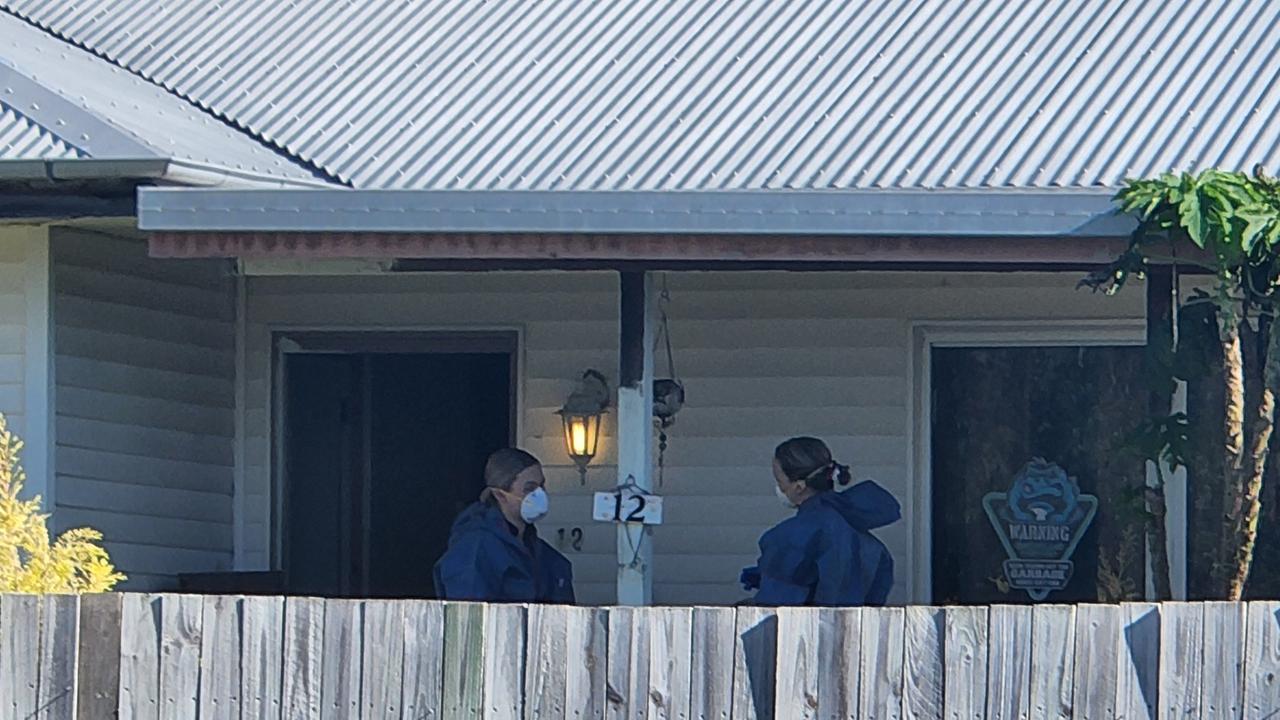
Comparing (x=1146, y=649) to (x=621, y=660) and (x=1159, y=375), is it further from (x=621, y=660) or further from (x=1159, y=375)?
(x=1159, y=375)

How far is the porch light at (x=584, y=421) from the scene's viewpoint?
980 centimetres

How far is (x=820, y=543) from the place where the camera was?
808cm

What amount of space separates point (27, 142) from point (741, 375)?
10.2 ft

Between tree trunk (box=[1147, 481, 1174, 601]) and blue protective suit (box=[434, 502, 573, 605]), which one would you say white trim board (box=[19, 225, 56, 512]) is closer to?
blue protective suit (box=[434, 502, 573, 605])

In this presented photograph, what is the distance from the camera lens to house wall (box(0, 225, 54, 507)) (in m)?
8.70

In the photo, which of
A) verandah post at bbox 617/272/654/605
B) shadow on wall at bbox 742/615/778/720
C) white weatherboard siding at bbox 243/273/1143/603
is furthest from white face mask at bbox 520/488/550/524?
shadow on wall at bbox 742/615/778/720

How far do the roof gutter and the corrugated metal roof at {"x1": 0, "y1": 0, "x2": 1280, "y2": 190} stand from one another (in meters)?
0.50

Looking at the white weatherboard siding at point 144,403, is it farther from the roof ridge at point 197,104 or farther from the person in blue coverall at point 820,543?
the person in blue coverall at point 820,543

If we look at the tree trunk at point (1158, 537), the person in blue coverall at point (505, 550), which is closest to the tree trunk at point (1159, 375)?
the tree trunk at point (1158, 537)

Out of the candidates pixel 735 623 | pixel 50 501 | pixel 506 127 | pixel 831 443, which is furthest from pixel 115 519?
pixel 735 623

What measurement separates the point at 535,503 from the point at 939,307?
210 centimetres

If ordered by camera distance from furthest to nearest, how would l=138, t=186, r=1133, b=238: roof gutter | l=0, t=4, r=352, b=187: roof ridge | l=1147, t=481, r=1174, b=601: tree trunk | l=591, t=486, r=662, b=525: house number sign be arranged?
l=0, t=4, r=352, b=187: roof ridge → l=591, t=486, r=662, b=525: house number sign → l=1147, t=481, r=1174, b=601: tree trunk → l=138, t=186, r=1133, b=238: roof gutter

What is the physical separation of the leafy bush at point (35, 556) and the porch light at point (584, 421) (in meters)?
2.44

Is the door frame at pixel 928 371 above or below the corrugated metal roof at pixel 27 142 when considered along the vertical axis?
below
